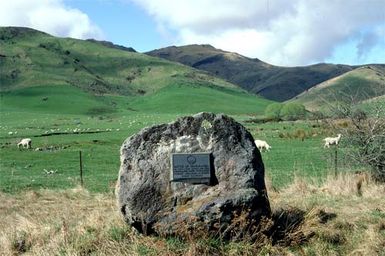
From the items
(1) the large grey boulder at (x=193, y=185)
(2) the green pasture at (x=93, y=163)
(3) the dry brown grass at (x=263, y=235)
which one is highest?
(1) the large grey boulder at (x=193, y=185)

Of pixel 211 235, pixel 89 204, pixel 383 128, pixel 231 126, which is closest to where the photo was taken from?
pixel 211 235

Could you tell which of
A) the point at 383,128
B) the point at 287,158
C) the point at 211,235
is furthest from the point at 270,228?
the point at 287,158

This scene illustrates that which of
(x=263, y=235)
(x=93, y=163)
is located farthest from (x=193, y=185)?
(x=93, y=163)

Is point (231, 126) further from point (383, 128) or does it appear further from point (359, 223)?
point (383, 128)

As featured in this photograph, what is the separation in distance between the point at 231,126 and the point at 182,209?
86.1 inches

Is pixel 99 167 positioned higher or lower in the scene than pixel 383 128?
lower

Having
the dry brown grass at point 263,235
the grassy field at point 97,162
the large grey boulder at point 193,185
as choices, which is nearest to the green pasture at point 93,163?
the grassy field at point 97,162

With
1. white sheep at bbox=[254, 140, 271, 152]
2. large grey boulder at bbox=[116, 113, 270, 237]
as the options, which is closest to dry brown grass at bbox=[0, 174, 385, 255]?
large grey boulder at bbox=[116, 113, 270, 237]

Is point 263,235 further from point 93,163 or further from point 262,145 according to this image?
point 262,145

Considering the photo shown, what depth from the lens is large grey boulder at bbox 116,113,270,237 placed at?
38.5ft

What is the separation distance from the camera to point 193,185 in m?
12.4

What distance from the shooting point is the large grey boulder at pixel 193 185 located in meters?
11.7

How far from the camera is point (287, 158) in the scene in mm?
41312

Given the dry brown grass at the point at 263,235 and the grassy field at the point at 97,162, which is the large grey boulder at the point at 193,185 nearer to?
the dry brown grass at the point at 263,235
